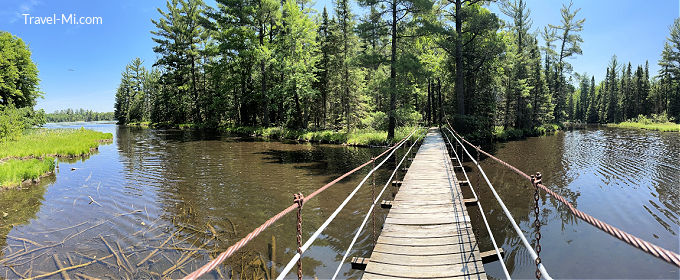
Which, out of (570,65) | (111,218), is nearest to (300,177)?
(111,218)

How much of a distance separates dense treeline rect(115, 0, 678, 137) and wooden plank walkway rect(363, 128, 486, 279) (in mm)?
11583

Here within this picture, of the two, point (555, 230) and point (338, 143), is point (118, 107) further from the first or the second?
point (555, 230)

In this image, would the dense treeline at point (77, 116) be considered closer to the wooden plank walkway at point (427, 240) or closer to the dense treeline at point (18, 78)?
the dense treeline at point (18, 78)

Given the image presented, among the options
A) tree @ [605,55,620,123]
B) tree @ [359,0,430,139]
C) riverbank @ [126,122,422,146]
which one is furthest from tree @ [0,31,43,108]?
tree @ [605,55,620,123]

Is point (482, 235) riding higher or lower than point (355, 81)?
lower

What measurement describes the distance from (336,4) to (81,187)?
24475 millimetres

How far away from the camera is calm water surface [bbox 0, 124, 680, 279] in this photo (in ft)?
15.5

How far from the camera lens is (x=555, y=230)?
6191 millimetres

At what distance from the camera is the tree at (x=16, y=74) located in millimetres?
25094

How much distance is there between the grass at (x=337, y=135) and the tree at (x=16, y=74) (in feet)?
64.5

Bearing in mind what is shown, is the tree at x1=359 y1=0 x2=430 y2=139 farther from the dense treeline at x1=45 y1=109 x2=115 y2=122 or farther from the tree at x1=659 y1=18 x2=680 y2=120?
the dense treeline at x1=45 y1=109 x2=115 y2=122

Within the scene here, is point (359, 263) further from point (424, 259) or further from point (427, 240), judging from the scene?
point (427, 240)

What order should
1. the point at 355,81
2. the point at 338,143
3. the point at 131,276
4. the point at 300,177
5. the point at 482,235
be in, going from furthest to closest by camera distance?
the point at 355,81 → the point at 338,143 → the point at 300,177 → the point at 482,235 → the point at 131,276

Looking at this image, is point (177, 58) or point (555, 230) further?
point (177, 58)
